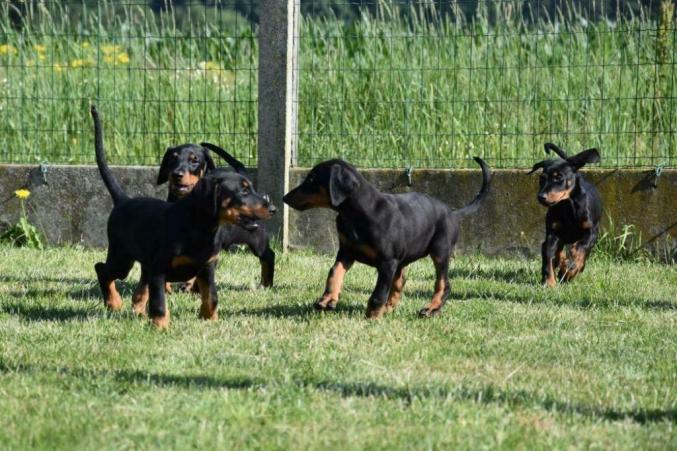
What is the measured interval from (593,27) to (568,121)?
0.88m

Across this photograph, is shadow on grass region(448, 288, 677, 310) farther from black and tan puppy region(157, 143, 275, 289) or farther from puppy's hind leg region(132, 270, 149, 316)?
puppy's hind leg region(132, 270, 149, 316)

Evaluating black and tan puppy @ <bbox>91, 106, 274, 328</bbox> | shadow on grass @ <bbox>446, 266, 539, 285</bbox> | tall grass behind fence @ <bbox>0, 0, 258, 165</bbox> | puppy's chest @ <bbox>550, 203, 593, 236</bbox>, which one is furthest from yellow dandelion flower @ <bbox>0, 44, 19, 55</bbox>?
puppy's chest @ <bbox>550, 203, 593, 236</bbox>

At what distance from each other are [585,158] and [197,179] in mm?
2779

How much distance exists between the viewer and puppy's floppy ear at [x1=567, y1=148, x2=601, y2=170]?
8469 millimetres

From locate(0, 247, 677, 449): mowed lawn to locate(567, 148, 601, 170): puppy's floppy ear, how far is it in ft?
3.07

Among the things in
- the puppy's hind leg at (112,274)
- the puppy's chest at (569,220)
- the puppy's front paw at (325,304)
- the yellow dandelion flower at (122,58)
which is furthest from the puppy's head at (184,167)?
the yellow dandelion flower at (122,58)

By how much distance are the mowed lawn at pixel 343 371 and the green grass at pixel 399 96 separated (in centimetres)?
266

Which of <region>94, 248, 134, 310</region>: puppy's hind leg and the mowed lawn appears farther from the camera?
<region>94, 248, 134, 310</region>: puppy's hind leg

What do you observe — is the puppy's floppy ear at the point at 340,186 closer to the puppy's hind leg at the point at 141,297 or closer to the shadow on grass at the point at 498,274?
the puppy's hind leg at the point at 141,297

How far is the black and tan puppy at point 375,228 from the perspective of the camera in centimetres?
677

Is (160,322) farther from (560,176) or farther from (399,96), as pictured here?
(399,96)


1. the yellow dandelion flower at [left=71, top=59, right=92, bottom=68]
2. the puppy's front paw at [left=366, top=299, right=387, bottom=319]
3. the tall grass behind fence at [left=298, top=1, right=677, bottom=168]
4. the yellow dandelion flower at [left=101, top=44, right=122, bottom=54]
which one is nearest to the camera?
the puppy's front paw at [left=366, top=299, right=387, bottom=319]

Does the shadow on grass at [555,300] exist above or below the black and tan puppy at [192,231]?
below

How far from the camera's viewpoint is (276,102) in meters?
10.0
